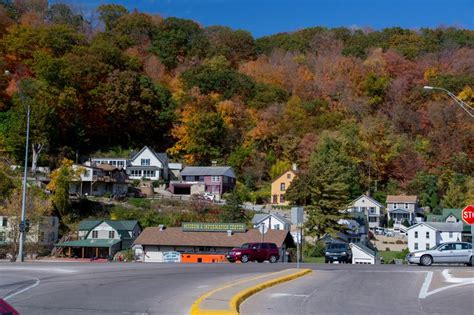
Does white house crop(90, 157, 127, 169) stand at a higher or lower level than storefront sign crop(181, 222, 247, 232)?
higher

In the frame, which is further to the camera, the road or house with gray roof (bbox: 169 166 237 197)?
house with gray roof (bbox: 169 166 237 197)

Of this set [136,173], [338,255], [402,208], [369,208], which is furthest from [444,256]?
[136,173]

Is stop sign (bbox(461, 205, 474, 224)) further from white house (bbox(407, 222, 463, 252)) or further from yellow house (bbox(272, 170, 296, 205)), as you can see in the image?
yellow house (bbox(272, 170, 296, 205))

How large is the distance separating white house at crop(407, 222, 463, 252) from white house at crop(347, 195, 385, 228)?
9992 mm

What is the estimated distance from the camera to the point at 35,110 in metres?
93.3

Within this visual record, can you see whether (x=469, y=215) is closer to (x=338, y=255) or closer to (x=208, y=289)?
(x=208, y=289)

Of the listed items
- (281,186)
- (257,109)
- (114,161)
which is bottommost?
(281,186)

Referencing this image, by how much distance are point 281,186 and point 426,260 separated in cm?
6206

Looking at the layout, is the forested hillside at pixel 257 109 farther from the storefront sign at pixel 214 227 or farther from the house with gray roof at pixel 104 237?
the house with gray roof at pixel 104 237

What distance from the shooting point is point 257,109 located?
368ft

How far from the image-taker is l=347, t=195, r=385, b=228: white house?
9731 cm

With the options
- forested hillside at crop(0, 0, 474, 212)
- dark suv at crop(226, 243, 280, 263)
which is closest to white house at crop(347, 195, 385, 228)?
forested hillside at crop(0, 0, 474, 212)

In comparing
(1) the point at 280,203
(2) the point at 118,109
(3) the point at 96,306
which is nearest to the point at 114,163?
(2) the point at 118,109

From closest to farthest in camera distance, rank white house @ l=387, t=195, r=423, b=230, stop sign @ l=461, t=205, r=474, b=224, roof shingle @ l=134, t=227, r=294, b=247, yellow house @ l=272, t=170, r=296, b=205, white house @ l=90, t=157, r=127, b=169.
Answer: stop sign @ l=461, t=205, r=474, b=224
roof shingle @ l=134, t=227, r=294, b=247
yellow house @ l=272, t=170, r=296, b=205
white house @ l=387, t=195, r=423, b=230
white house @ l=90, t=157, r=127, b=169
